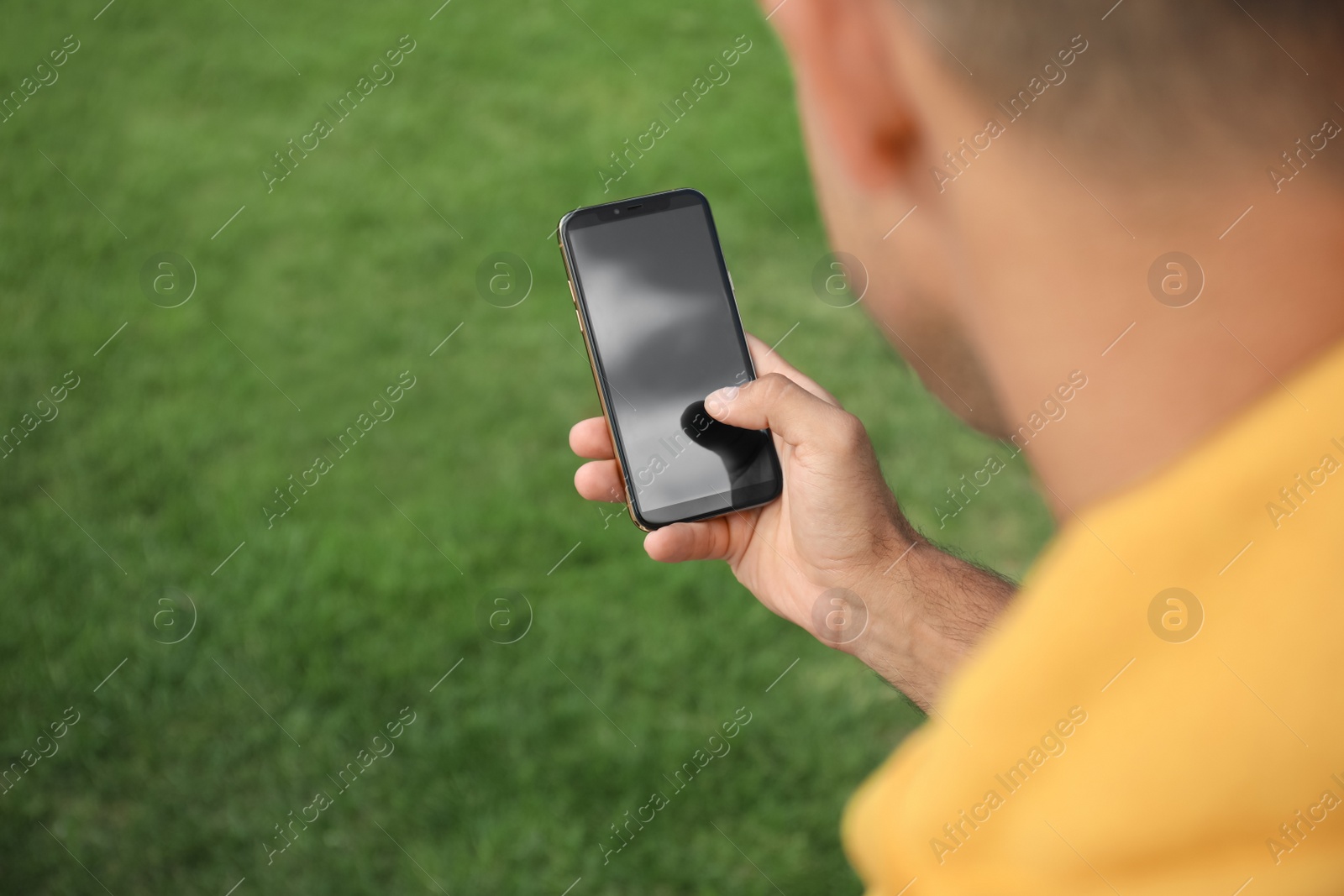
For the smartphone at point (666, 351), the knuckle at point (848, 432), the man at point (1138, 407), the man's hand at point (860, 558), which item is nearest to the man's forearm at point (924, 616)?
the man's hand at point (860, 558)

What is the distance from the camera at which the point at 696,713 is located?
325cm

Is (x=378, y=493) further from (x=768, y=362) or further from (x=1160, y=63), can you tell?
(x=1160, y=63)

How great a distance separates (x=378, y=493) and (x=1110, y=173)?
3.22 meters

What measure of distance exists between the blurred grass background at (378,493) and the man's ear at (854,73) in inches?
97.6

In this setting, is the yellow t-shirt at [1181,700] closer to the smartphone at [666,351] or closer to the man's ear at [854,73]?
the man's ear at [854,73]

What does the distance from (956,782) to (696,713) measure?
2394mm

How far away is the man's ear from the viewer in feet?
3.39

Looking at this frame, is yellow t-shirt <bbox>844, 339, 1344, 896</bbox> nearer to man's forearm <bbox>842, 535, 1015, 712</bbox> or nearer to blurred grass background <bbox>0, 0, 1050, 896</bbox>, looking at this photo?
man's forearm <bbox>842, 535, 1015, 712</bbox>

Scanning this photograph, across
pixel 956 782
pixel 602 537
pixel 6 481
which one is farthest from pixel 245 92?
pixel 956 782

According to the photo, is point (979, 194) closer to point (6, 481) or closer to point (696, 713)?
point (696, 713)

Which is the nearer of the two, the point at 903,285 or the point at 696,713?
the point at 903,285

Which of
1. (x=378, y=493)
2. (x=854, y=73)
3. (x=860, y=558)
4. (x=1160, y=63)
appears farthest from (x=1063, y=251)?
(x=378, y=493)

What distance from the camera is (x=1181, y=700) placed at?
86 cm

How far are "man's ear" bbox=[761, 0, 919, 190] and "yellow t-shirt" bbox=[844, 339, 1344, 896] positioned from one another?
0.49 meters
